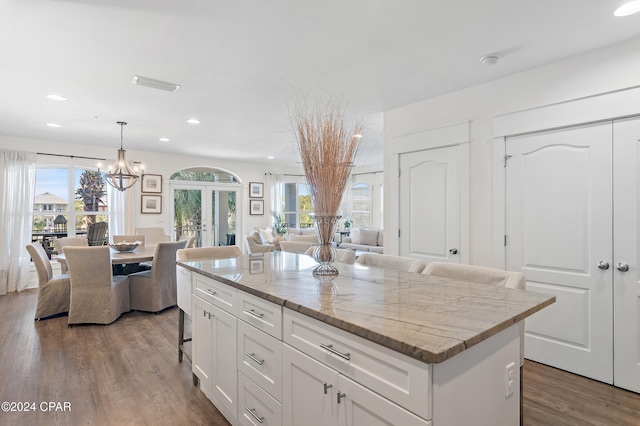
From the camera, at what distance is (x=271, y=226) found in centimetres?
888

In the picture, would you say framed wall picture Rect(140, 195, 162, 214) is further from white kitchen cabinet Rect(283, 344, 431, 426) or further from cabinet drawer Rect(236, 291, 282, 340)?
white kitchen cabinet Rect(283, 344, 431, 426)

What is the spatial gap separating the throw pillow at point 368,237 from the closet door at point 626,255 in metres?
5.41

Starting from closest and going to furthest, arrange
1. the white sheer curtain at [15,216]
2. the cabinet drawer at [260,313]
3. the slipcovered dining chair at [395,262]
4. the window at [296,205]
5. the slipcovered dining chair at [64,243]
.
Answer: the cabinet drawer at [260,313]
the slipcovered dining chair at [395,262]
the slipcovered dining chair at [64,243]
the white sheer curtain at [15,216]
the window at [296,205]

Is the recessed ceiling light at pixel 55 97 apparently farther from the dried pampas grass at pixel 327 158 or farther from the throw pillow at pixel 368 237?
the throw pillow at pixel 368 237

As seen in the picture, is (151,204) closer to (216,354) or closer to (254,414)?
(216,354)

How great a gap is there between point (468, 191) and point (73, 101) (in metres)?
4.31

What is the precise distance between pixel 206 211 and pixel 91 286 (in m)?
4.17

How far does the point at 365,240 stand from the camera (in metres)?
7.96

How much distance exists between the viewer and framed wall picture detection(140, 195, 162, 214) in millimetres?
6773

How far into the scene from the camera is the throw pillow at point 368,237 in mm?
7866

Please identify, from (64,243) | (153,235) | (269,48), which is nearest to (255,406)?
(269,48)

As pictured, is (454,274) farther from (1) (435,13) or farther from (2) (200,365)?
(2) (200,365)

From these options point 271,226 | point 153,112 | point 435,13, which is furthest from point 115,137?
point 435,13

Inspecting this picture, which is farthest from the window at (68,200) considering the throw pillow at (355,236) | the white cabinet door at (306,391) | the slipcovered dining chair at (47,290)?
the white cabinet door at (306,391)
